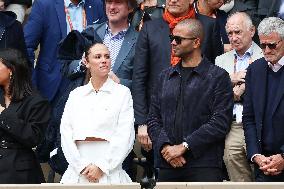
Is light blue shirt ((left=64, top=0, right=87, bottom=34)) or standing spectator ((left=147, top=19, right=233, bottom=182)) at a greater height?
light blue shirt ((left=64, top=0, right=87, bottom=34))

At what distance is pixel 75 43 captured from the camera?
8.91 metres

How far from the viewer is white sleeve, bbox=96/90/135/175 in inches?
305

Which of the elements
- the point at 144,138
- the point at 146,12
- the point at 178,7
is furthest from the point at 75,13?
the point at 144,138

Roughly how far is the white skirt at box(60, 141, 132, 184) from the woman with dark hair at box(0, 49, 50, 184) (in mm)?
271

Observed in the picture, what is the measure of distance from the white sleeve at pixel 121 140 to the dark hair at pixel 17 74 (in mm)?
856

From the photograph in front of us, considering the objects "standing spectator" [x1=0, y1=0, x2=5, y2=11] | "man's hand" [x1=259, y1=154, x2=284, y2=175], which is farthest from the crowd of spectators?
"standing spectator" [x1=0, y1=0, x2=5, y2=11]

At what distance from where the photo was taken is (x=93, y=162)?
25.6ft

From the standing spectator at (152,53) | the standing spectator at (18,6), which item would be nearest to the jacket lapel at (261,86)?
the standing spectator at (152,53)

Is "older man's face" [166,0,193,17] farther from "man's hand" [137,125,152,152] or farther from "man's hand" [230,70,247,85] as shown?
"man's hand" [137,125,152,152]

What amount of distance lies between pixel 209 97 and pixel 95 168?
3.88ft

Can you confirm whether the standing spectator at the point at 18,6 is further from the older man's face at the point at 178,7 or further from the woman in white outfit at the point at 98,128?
the older man's face at the point at 178,7

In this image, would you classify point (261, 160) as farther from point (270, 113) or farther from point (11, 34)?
point (11, 34)

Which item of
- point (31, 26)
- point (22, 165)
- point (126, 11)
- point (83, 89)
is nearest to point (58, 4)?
point (31, 26)

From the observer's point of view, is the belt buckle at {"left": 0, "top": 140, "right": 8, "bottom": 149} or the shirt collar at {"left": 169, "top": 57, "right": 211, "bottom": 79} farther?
the belt buckle at {"left": 0, "top": 140, "right": 8, "bottom": 149}
